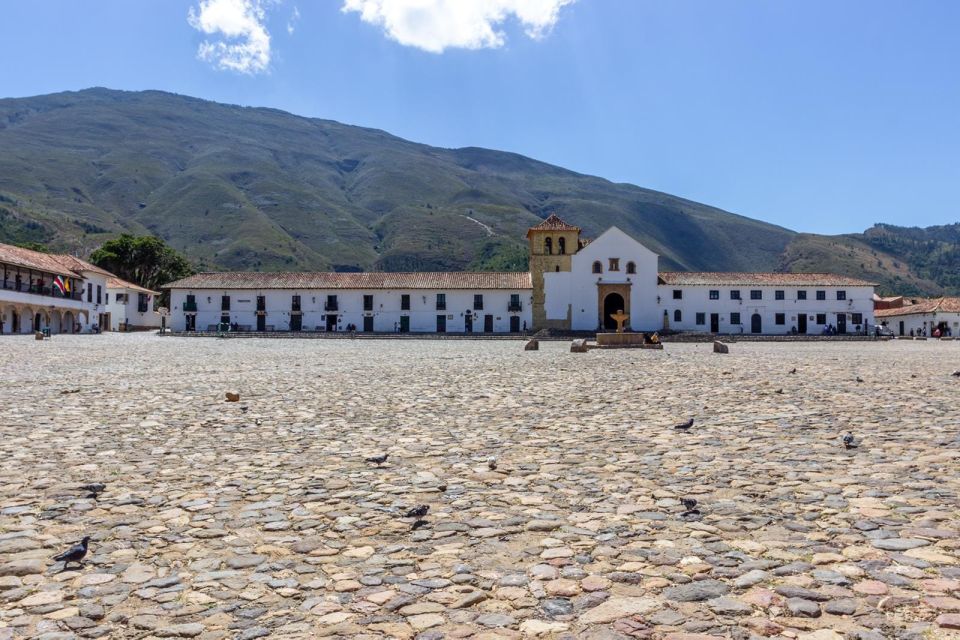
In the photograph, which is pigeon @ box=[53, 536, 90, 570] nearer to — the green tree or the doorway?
the doorway

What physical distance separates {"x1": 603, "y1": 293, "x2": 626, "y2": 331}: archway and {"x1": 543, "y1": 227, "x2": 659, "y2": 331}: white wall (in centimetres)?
89

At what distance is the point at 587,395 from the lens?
11156mm

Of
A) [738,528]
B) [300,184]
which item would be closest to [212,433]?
[738,528]

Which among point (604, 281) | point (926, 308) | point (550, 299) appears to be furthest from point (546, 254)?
point (926, 308)

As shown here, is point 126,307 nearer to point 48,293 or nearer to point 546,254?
point 48,293

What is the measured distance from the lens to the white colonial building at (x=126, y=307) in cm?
6912

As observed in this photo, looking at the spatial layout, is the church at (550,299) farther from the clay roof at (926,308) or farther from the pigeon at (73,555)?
the pigeon at (73,555)

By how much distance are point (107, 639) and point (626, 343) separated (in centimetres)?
3066

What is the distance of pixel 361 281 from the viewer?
2527 inches

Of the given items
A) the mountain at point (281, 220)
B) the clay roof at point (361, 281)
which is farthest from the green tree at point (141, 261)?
the mountain at point (281, 220)

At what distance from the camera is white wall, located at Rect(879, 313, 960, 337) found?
73.2 m

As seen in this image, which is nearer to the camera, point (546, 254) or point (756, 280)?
point (546, 254)

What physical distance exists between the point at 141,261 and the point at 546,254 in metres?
48.5

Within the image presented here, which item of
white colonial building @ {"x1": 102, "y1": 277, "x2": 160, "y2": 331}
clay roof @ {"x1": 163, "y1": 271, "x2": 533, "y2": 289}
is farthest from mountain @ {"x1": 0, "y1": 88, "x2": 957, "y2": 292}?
clay roof @ {"x1": 163, "y1": 271, "x2": 533, "y2": 289}
